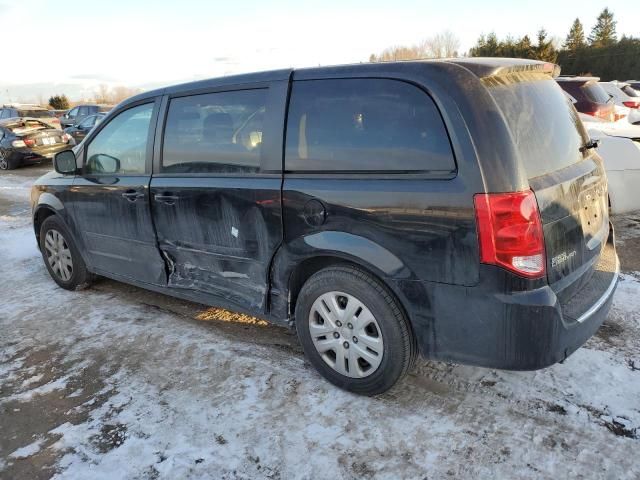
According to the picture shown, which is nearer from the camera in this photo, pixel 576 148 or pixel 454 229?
pixel 454 229

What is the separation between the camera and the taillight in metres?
2.29

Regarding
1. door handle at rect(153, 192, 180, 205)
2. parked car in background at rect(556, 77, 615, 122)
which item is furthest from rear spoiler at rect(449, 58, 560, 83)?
parked car in background at rect(556, 77, 615, 122)

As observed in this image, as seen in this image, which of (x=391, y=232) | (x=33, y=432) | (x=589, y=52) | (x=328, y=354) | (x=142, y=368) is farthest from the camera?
(x=589, y=52)

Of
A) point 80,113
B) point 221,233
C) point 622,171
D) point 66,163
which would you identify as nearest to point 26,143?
point 80,113

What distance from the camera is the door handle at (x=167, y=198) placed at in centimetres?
359

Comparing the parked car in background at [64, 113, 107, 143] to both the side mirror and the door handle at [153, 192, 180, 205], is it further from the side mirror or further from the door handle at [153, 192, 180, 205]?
the door handle at [153, 192, 180, 205]

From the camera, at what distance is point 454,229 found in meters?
2.38

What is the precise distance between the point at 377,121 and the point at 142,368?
2202mm

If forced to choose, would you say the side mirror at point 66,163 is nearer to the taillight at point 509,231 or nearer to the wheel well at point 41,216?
the wheel well at point 41,216

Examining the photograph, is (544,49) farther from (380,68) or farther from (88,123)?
(380,68)

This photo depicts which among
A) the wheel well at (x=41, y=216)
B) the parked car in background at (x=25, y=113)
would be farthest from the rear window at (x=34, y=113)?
the wheel well at (x=41, y=216)

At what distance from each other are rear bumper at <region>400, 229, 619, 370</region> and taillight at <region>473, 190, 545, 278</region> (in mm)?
62

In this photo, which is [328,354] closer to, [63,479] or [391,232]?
[391,232]

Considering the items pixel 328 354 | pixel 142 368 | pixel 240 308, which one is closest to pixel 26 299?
pixel 142 368
